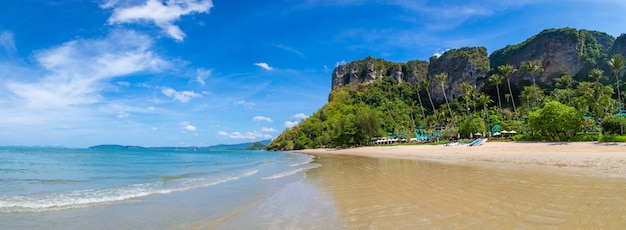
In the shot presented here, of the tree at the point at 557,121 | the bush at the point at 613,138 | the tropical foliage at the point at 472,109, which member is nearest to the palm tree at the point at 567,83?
the tropical foliage at the point at 472,109

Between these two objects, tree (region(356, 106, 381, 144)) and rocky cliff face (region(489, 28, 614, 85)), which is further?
rocky cliff face (region(489, 28, 614, 85))

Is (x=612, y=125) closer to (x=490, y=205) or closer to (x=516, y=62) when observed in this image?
(x=490, y=205)

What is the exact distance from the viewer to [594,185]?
1046cm

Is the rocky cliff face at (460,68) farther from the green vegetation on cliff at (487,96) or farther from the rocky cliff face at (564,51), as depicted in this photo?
the rocky cliff face at (564,51)

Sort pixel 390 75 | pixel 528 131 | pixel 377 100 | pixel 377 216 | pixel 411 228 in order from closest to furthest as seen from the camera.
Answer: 1. pixel 411 228
2. pixel 377 216
3. pixel 528 131
4. pixel 377 100
5. pixel 390 75

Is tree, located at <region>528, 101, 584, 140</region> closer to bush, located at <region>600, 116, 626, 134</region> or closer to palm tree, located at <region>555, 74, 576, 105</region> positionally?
bush, located at <region>600, 116, 626, 134</region>

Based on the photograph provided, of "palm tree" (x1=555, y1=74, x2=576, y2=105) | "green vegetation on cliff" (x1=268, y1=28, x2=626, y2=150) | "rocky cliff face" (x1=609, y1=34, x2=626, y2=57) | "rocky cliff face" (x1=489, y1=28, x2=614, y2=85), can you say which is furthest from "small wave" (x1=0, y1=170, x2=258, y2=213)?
"rocky cliff face" (x1=609, y1=34, x2=626, y2=57)

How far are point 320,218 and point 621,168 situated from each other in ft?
49.8

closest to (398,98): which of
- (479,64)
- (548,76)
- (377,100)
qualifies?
(377,100)

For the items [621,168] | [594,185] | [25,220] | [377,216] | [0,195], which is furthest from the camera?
[621,168]

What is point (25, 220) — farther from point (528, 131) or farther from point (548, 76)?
point (548, 76)

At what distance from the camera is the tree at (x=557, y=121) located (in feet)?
117

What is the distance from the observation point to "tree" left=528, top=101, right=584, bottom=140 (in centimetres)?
3553

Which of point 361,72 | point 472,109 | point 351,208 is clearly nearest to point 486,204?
point 351,208
